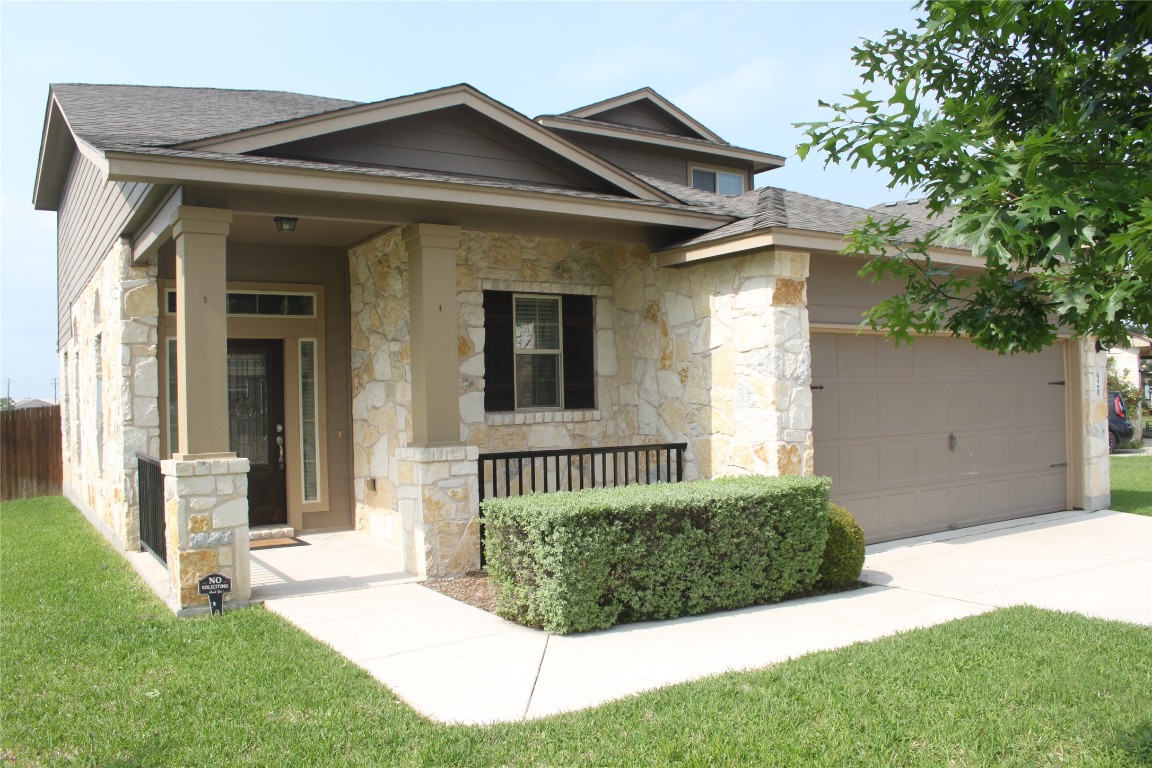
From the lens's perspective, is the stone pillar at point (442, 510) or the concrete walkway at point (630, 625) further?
the stone pillar at point (442, 510)

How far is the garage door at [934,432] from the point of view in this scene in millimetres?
8984

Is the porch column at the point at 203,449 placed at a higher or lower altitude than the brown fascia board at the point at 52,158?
lower

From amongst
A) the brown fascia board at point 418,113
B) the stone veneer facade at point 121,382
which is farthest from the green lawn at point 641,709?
the brown fascia board at point 418,113

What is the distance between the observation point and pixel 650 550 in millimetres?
6367

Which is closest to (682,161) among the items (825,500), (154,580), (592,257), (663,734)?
(592,257)

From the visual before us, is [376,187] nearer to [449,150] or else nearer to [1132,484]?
[449,150]

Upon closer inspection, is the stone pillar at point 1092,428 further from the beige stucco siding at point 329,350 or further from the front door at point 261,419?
the front door at point 261,419

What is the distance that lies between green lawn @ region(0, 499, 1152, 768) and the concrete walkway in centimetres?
30

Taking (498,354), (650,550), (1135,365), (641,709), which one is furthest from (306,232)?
(1135,365)

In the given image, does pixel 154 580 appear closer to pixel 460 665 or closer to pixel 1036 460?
pixel 460 665

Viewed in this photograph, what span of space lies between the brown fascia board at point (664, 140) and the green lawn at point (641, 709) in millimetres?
9934

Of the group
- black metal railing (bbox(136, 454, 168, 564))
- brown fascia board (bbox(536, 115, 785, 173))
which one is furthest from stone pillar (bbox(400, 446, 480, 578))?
brown fascia board (bbox(536, 115, 785, 173))

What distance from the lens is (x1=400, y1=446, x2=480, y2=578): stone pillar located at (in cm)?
759

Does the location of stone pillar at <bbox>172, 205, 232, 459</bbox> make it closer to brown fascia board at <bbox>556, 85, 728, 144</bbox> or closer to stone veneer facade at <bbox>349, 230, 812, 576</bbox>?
stone veneer facade at <bbox>349, 230, 812, 576</bbox>
